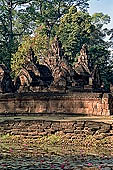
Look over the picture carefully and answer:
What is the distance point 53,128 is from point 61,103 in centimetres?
395

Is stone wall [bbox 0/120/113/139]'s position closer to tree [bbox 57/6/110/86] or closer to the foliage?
the foliage

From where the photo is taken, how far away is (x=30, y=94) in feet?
52.0

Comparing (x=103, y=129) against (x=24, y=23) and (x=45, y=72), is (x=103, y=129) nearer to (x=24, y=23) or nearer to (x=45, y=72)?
(x=45, y=72)

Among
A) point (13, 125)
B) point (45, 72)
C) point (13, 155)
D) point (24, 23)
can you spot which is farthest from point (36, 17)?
point (13, 155)

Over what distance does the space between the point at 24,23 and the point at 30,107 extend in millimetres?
39726

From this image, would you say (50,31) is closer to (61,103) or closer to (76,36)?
(76,36)

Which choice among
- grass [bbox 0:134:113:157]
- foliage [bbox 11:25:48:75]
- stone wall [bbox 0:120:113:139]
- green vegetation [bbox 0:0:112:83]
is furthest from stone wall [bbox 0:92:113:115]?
foliage [bbox 11:25:48:75]

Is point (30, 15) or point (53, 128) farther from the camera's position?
point (30, 15)

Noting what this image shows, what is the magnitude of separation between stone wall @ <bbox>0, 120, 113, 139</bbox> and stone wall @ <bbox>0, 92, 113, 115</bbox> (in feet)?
11.1

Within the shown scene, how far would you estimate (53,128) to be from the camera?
11.8 metres

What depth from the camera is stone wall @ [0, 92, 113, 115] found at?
15323mm

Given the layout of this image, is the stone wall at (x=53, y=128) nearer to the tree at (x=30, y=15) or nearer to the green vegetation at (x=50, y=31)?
the green vegetation at (x=50, y=31)

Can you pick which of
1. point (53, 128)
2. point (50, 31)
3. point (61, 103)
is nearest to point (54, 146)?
point (53, 128)

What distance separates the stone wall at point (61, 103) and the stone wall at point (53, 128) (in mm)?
3379
